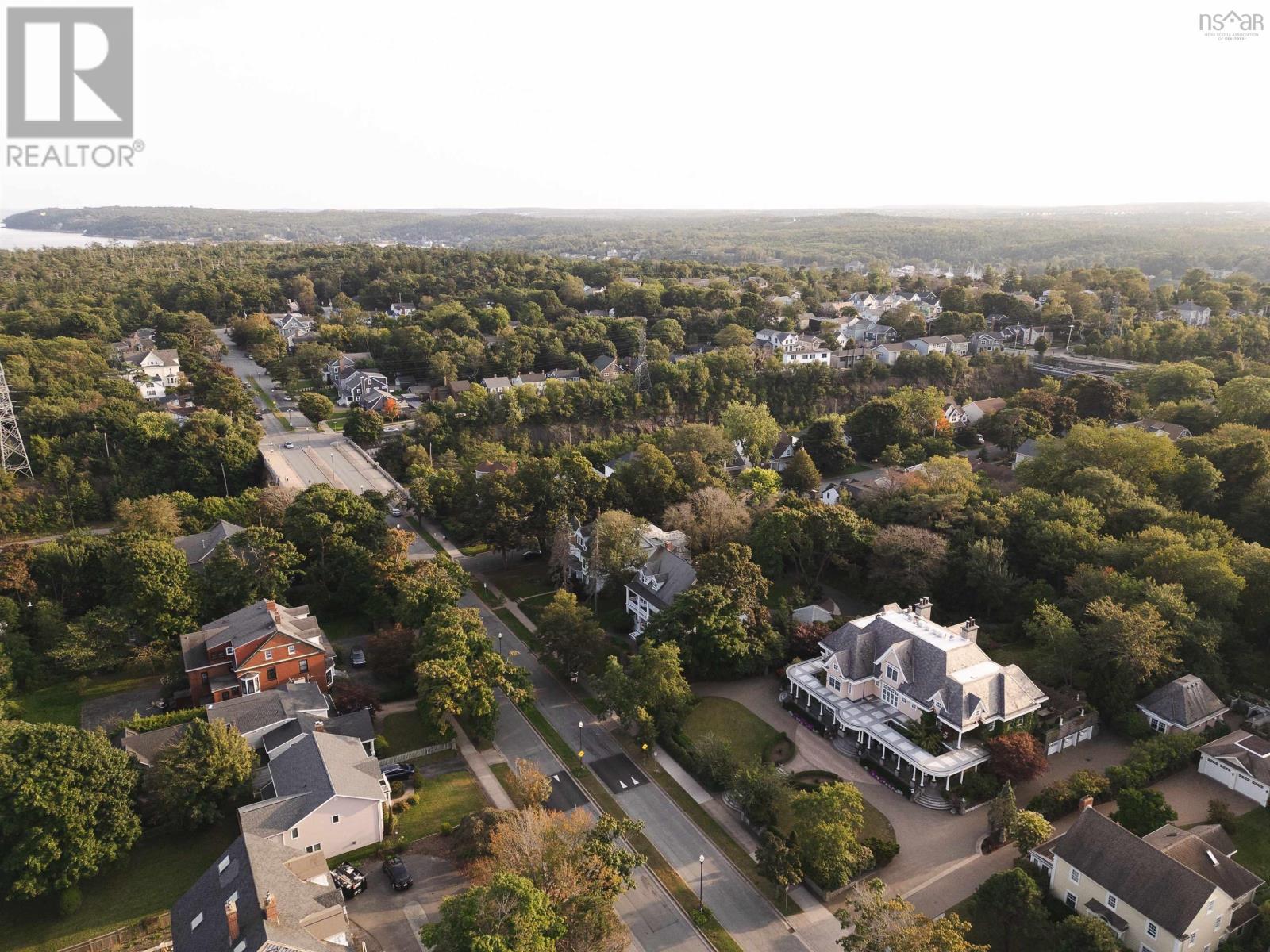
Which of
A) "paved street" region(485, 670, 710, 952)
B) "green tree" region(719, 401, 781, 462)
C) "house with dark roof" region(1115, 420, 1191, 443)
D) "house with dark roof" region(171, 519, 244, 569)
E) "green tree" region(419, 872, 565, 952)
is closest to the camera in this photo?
"green tree" region(419, 872, 565, 952)

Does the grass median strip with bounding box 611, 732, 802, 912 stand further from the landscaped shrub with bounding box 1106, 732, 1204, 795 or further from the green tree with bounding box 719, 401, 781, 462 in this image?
the green tree with bounding box 719, 401, 781, 462

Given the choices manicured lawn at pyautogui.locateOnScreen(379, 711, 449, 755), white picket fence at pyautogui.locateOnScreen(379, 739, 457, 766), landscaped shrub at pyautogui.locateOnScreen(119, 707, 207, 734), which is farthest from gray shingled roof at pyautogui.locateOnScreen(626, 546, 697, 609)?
landscaped shrub at pyautogui.locateOnScreen(119, 707, 207, 734)

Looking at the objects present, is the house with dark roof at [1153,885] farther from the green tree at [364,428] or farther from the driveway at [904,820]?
the green tree at [364,428]

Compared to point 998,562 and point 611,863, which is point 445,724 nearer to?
point 611,863

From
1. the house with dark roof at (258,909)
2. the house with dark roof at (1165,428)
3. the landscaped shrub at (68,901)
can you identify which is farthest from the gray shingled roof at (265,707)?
the house with dark roof at (1165,428)

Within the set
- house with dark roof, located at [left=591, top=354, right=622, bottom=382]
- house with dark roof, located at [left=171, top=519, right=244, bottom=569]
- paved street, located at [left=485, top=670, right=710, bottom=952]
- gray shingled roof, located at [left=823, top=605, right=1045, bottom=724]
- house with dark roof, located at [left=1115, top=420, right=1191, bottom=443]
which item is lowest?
paved street, located at [left=485, top=670, right=710, bottom=952]

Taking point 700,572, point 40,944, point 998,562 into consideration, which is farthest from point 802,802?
point 40,944
